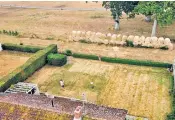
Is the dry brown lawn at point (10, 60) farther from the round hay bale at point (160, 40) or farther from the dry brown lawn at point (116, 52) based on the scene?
the round hay bale at point (160, 40)

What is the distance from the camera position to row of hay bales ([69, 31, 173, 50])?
48412mm

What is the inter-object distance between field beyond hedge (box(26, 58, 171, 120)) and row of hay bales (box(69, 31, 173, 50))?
751 centimetres

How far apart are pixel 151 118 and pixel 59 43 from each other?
2683 centimetres

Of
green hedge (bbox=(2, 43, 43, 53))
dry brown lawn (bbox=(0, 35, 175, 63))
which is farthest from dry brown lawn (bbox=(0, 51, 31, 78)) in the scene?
dry brown lawn (bbox=(0, 35, 175, 63))

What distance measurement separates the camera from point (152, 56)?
152ft

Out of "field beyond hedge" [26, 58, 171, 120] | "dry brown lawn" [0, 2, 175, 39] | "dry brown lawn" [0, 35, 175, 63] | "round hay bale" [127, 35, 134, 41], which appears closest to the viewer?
"field beyond hedge" [26, 58, 171, 120]

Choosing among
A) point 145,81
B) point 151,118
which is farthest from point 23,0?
point 151,118

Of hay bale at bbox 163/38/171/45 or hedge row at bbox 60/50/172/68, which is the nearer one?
hedge row at bbox 60/50/172/68

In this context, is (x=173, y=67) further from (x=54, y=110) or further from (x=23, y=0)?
(x=23, y=0)

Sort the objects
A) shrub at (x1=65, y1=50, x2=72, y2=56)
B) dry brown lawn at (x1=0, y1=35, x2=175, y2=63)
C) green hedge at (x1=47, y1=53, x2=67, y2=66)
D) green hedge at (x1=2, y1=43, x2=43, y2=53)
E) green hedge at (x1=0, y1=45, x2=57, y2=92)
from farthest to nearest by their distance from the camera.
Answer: green hedge at (x1=2, y1=43, x2=43, y2=53)
shrub at (x1=65, y1=50, x2=72, y2=56)
dry brown lawn at (x1=0, y1=35, x2=175, y2=63)
green hedge at (x1=47, y1=53, x2=67, y2=66)
green hedge at (x1=0, y1=45, x2=57, y2=92)

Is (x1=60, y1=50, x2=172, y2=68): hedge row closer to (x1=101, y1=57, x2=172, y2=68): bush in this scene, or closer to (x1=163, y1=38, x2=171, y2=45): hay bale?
(x1=101, y1=57, x2=172, y2=68): bush

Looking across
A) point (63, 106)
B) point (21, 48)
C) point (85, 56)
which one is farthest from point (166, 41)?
point (63, 106)

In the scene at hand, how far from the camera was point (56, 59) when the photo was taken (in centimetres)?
4347

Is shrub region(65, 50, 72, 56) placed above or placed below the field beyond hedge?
above
